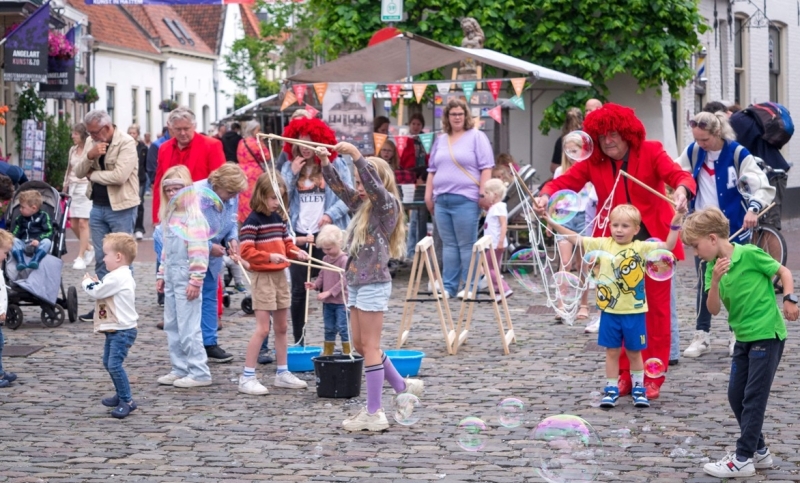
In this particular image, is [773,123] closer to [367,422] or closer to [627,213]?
[627,213]

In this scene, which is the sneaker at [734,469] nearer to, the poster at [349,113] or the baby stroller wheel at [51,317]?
the baby stroller wheel at [51,317]

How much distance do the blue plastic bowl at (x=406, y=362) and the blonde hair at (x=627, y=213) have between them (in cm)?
180

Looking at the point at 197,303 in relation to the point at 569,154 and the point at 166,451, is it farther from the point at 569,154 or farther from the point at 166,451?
the point at 569,154

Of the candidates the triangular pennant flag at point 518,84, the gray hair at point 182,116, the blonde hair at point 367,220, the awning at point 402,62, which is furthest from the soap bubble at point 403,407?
the awning at point 402,62

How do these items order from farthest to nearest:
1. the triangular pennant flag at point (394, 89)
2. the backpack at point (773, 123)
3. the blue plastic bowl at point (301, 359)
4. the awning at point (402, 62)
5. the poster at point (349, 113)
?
the awning at point (402, 62) → the poster at point (349, 113) → the triangular pennant flag at point (394, 89) → the backpack at point (773, 123) → the blue plastic bowl at point (301, 359)

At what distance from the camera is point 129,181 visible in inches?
425

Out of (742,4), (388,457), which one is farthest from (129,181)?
(742,4)

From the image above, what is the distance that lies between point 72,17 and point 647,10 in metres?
21.8

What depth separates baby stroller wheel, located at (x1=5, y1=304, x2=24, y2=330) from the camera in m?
10.7

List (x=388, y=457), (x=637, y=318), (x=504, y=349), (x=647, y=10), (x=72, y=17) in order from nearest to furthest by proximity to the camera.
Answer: (x=388, y=457) → (x=637, y=318) → (x=504, y=349) → (x=647, y=10) → (x=72, y=17)

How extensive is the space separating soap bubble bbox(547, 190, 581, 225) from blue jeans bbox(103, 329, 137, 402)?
2708 millimetres

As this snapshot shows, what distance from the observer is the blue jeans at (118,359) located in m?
7.19

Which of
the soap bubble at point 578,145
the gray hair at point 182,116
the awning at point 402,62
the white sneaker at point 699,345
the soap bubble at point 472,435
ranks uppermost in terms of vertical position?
the awning at point 402,62

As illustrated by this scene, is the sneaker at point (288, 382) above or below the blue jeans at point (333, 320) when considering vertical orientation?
below
